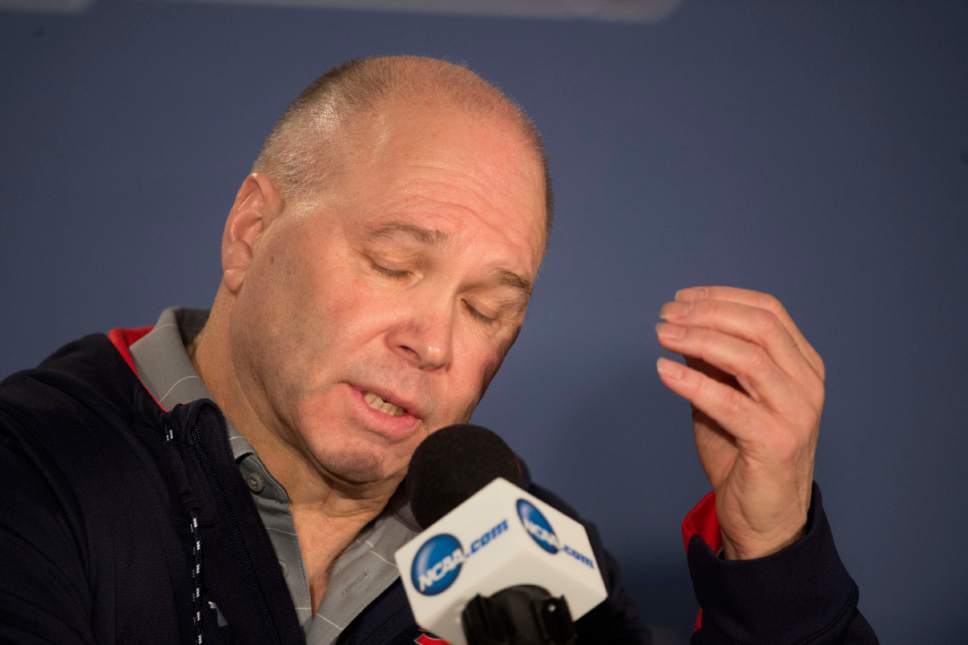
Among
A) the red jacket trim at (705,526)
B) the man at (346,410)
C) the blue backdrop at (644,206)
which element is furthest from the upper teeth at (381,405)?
the blue backdrop at (644,206)

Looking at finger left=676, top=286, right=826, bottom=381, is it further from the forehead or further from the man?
the forehead

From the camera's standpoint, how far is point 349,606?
4.15ft

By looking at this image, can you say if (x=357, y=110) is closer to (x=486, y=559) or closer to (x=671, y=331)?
(x=671, y=331)

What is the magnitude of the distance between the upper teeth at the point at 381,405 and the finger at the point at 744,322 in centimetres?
31

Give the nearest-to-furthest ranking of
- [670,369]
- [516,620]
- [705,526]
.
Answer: [516,620]
[670,369]
[705,526]

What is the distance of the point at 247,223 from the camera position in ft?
4.58

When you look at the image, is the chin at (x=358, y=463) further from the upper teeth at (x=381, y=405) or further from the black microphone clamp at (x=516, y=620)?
the black microphone clamp at (x=516, y=620)

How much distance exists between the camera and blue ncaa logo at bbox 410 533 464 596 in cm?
73

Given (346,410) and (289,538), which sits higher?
(346,410)

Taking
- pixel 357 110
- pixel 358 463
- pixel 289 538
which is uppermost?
pixel 357 110

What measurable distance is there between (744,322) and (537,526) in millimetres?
491

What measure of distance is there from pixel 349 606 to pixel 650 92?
1.27m

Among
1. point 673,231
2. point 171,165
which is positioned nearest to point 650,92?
point 673,231

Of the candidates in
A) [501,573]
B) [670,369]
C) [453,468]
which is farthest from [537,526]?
[670,369]
